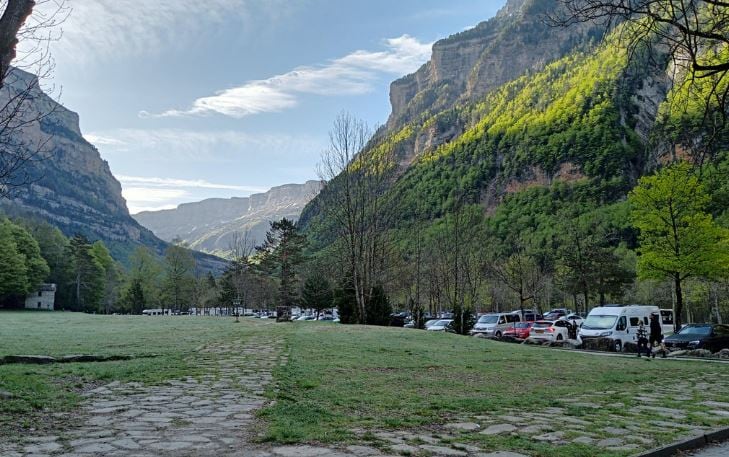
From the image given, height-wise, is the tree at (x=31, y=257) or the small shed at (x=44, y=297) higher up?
the tree at (x=31, y=257)

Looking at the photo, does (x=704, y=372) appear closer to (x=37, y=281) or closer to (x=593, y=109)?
(x=37, y=281)

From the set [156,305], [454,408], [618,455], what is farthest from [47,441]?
[156,305]

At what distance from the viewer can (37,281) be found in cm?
7794

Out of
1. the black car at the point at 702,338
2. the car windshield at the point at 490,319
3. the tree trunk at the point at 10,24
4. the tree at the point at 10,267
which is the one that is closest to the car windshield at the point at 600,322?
the black car at the point at 702,338

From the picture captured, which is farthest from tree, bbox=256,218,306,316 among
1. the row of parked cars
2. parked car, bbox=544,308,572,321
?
the row of parked cars

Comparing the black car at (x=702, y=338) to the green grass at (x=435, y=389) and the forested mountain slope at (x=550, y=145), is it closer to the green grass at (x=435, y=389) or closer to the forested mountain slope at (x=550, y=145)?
the green grass at (x=435, y=389)

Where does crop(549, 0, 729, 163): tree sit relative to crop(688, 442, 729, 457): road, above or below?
above

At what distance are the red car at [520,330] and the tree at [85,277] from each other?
245ft

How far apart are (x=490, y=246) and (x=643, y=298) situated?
17.5 metres

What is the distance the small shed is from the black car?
87.7 metres

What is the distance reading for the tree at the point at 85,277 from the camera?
274 ft

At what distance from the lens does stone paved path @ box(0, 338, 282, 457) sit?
436 cm

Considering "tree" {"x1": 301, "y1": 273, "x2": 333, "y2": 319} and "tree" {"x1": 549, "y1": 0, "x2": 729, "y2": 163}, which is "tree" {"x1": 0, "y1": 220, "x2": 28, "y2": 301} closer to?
"tree" {"x1": 301, "y1": 273, "x2": 333, "y2": 319}

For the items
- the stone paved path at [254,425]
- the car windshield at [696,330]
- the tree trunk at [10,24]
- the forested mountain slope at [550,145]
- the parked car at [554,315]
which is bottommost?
the parked car at [554,315]
